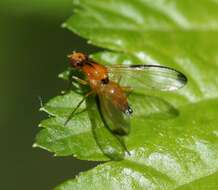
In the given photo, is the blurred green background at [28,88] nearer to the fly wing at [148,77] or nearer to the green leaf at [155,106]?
the green leaf at [155,106]

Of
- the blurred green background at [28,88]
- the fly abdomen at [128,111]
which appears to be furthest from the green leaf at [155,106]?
the blurred green background at [28,88]

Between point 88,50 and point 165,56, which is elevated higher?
point 165,56

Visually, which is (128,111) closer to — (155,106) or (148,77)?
(155,106)

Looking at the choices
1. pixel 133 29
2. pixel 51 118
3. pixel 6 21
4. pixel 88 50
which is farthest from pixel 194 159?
pixel 6 21

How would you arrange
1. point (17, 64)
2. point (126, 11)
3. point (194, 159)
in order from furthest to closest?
point (17, 64), point (126, 11), point (194, 159)

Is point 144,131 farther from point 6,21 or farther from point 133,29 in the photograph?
point 6,21

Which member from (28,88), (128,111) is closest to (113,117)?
(128,111)

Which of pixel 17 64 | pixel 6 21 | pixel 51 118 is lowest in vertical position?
pixel 17 64
